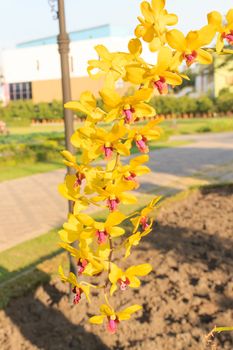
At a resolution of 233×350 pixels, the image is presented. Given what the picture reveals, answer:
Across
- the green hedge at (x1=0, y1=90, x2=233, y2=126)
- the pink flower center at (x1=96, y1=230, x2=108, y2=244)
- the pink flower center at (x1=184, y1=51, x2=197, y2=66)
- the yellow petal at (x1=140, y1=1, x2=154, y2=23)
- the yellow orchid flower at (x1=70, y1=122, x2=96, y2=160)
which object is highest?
the yellow petal at (x1=140, y1=1, x2=154, y2=23)

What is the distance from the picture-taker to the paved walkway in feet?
23.3

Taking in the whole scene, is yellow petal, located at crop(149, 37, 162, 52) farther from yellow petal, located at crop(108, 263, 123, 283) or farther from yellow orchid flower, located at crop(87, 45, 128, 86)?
yellow petal, located at crop(108, 263, 123, 283)

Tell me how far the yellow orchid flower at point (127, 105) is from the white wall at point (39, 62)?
4743 cm

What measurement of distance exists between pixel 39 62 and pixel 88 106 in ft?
171

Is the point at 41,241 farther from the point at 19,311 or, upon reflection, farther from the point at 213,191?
the point at 213,191

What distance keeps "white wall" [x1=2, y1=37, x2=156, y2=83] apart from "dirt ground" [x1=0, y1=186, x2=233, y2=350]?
44122 mm

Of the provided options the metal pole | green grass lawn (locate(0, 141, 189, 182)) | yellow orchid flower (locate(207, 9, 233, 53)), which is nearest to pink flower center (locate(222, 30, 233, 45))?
yellow orchid flower (locate(207, 9, 233, 53))

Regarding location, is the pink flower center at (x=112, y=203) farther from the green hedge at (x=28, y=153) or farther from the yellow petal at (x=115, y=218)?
the green hedge at (x=28, y=153)

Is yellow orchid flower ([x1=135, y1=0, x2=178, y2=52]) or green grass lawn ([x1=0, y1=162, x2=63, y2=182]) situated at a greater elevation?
yellow orchid flower ([x1=135, y1=0, x2=178, y2=52])

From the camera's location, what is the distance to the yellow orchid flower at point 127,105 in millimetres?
1105

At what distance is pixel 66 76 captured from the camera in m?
4.07

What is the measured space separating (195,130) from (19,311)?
2229cm

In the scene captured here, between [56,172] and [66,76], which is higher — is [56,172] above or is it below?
below

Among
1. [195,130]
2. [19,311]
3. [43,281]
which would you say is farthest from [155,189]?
[195,130]
